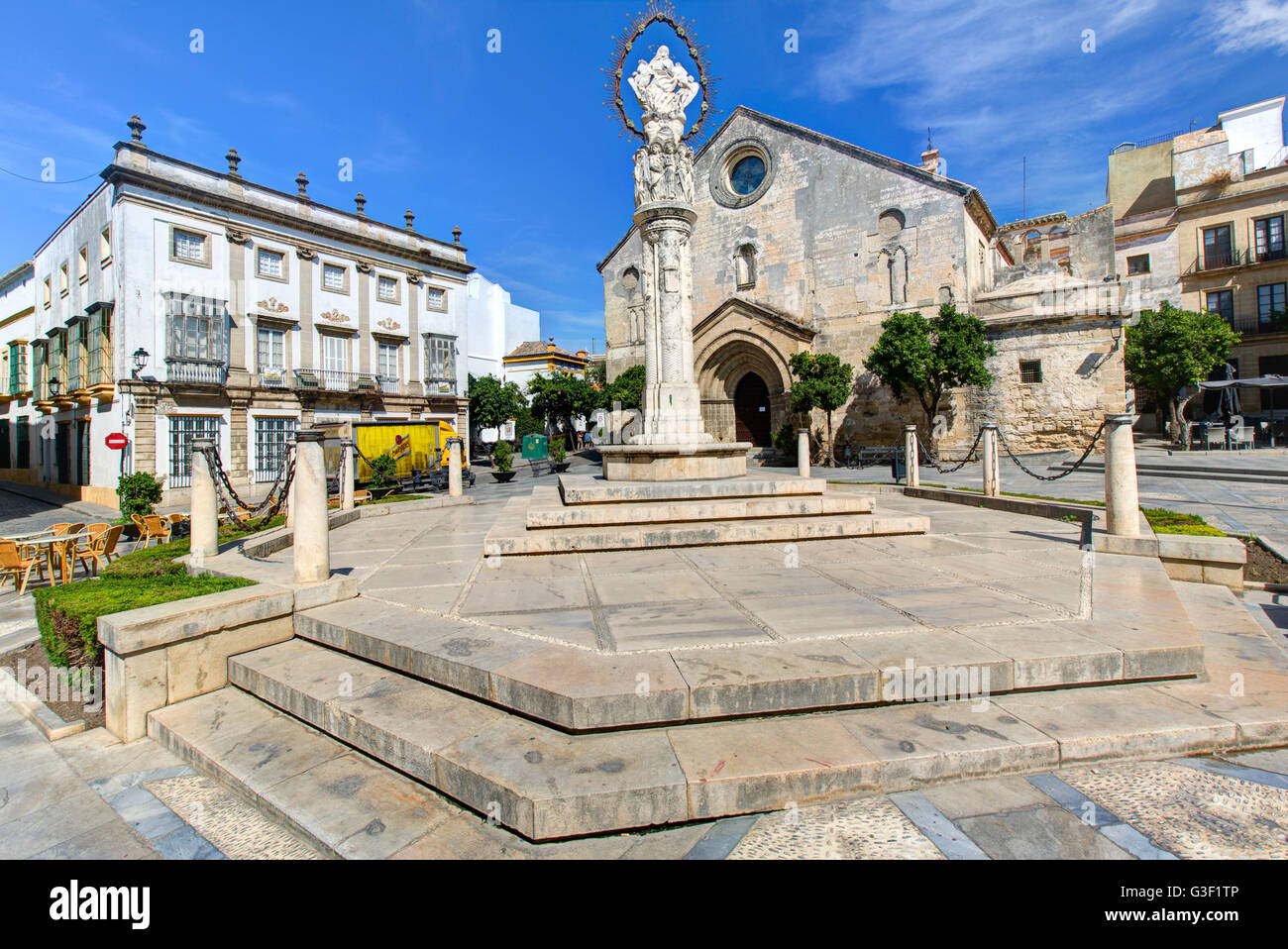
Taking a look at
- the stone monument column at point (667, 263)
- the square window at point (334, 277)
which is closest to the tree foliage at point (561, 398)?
the square window at point (334, 277)

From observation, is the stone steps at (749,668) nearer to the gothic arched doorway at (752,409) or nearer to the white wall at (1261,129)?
the gothic arched doorway at (752,409)

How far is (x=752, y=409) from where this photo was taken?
25891mm

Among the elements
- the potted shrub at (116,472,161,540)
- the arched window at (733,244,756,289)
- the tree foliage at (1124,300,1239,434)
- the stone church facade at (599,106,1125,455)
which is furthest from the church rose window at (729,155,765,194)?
the potted shrub at (116,472,161,540)

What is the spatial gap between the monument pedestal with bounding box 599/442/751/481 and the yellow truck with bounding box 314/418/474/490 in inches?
471

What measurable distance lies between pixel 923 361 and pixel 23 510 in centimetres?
2984

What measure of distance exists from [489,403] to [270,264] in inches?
574

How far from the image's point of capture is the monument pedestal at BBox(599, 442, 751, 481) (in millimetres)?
8773

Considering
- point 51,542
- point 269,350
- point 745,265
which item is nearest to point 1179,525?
point 51,542

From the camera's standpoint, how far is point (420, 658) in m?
3.46

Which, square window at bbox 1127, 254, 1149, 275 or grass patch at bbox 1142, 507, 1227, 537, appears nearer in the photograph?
grass patch at bbox 1142, 507, 1227, 537

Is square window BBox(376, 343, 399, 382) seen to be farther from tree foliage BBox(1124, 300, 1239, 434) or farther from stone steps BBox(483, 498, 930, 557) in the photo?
tree foliage BBox(1124, 300, 1239, 434)

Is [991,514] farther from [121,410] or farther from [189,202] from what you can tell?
[189,202]

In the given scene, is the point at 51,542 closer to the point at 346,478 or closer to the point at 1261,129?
the point at 346,478
